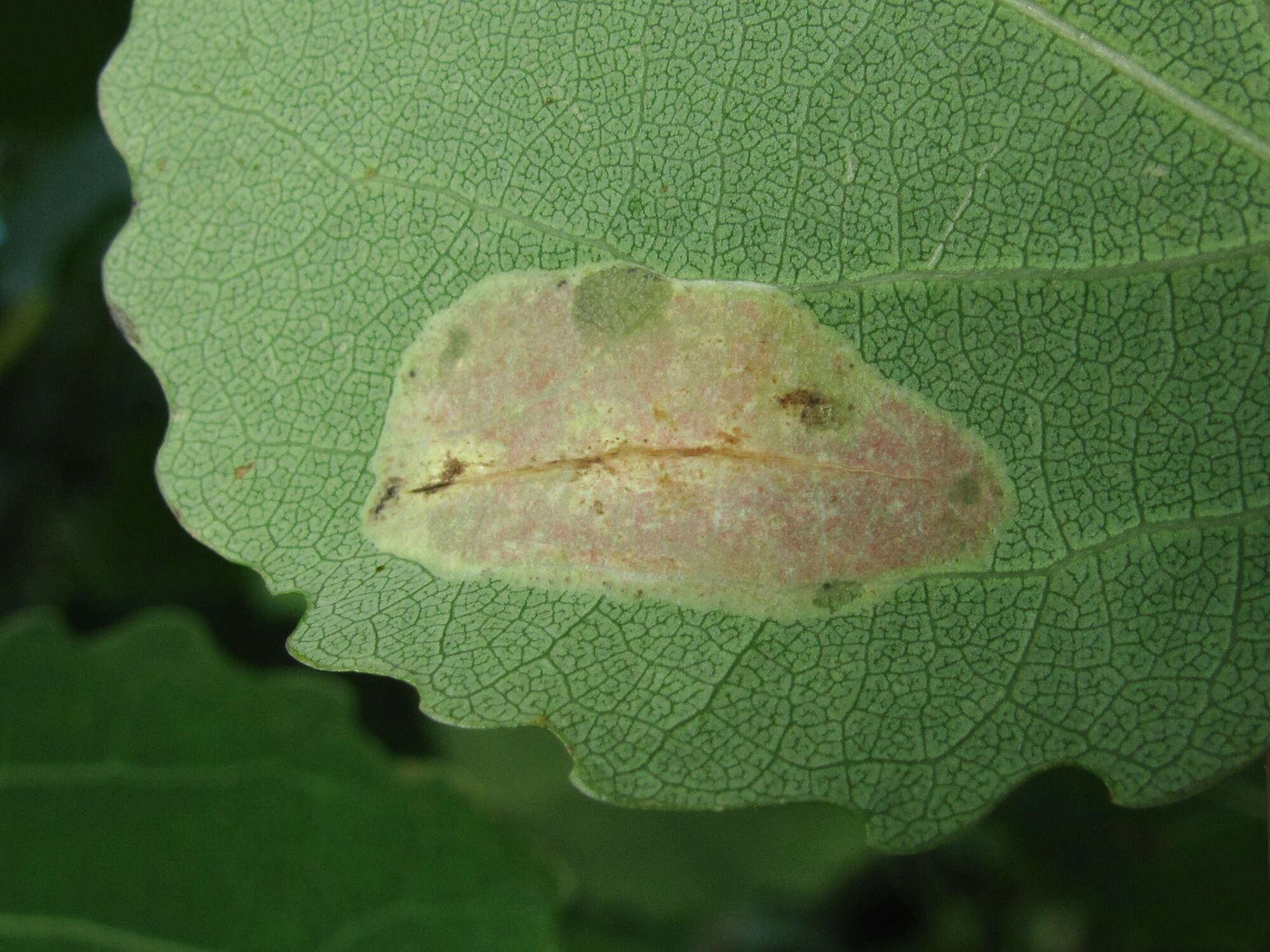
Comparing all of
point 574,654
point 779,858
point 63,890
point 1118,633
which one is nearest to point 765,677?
point 574,654

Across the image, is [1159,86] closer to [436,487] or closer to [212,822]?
[436,487]

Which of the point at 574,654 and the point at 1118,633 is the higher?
the point at 1118,633

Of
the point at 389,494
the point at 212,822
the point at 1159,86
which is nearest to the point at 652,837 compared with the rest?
the point at 212,822

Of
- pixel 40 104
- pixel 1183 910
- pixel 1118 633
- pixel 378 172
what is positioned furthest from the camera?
pixel 1183 910

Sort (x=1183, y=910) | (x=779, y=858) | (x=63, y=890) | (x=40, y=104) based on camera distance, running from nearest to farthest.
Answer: (x=63, y=890), (x=40, y=104), (x=1183, y=910), (x=779, y=858)

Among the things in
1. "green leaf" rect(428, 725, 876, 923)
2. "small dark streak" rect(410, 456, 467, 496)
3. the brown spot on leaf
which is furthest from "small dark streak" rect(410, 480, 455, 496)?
"green leaf" rect(428, 725, 876, 923)

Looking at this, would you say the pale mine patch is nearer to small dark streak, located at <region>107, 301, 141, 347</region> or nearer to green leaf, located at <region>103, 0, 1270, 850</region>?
green leaf, located at <region>103, 0, 1270, 850</region>

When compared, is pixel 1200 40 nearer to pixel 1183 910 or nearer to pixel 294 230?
pixel 294 230

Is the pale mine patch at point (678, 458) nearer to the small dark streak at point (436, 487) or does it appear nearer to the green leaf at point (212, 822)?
the small dark streak at point (436, 487)

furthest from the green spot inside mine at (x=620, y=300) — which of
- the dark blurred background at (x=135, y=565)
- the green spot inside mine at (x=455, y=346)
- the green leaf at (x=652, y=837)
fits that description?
the green leaf at (x=652, y=837)
